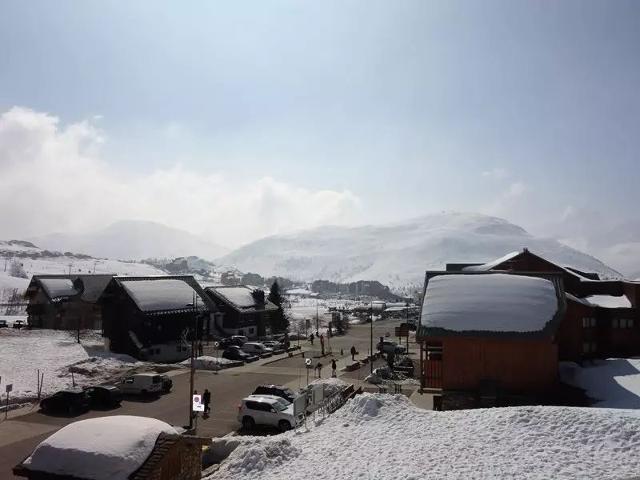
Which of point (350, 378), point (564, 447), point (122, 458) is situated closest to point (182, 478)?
point (122, 458)

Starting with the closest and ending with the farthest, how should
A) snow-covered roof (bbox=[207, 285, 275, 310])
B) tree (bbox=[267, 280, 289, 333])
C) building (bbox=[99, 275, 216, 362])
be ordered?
building (bbox=[99, 275, 216, 362]) → snow-covered roof (bbox=[207, 285, 275, 310]) → tree (bbox=[267, 280, 289, 333])

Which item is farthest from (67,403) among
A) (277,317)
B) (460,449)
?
(277,317)

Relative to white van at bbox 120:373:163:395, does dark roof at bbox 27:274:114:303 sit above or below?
above

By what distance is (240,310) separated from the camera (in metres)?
67.1

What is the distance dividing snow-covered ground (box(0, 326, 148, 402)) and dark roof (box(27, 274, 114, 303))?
16046 mm

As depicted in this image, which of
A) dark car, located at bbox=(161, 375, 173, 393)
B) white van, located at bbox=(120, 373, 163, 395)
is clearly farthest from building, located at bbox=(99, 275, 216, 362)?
white van, located at bbox=(120, 373, 163, 395)

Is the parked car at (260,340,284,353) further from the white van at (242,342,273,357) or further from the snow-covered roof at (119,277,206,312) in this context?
the snow-covered roof at (119,277,206,312)

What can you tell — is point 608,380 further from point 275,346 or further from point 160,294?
point 160,294

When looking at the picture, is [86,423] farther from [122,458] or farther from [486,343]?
[486,343]

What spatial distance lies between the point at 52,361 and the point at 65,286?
3064cm

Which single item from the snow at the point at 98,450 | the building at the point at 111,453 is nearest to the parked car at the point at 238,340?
the building at the point at 111,453

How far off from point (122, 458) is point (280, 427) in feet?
43.8

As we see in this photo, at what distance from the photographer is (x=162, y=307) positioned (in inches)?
2136

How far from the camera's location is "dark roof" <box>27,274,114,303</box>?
6828cm
